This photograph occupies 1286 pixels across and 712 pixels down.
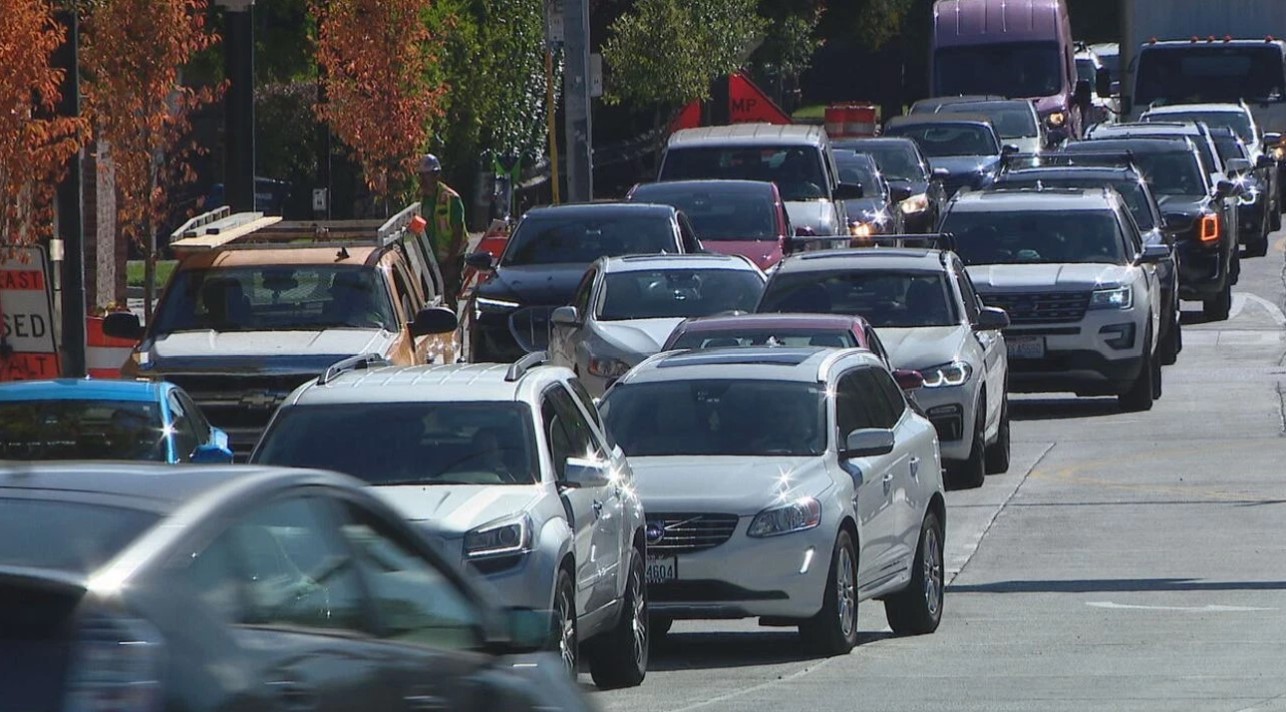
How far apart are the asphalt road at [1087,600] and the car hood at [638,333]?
2.71 meters

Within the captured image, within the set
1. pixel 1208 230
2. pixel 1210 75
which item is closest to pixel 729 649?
pixel 1208 230

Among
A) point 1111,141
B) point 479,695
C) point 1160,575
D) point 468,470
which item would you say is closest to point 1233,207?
point 1111,141

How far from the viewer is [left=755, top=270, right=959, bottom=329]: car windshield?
65.2 ft

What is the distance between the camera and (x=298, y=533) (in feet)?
17.4

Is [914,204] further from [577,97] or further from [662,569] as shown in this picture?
[662,569]

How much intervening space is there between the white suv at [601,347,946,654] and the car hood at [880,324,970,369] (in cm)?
403

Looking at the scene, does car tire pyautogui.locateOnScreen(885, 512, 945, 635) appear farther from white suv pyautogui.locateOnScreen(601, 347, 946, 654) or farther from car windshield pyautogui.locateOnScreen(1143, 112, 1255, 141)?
car windshield pyautogui.locateOnScreen(1143, 112, 1255, 141)

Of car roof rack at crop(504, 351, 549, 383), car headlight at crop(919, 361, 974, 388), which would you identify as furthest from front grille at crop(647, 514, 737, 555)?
car headlight at crop(919, 361, 974, 388)

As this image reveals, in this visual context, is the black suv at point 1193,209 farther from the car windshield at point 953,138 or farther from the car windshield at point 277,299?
the car windshield at point 277,299

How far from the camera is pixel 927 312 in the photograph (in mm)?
19875

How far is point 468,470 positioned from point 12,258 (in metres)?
4.92

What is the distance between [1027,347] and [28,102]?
380 inches

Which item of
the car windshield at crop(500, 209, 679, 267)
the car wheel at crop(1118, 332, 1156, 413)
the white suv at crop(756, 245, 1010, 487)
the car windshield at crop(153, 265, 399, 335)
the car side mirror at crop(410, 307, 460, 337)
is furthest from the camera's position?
the car windshield at crop(500, 209, 679, 267)

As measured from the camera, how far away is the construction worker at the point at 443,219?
22250 mm
